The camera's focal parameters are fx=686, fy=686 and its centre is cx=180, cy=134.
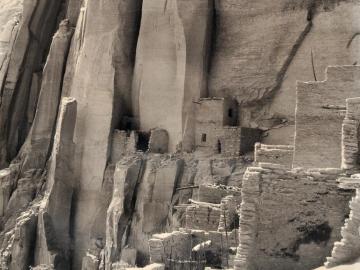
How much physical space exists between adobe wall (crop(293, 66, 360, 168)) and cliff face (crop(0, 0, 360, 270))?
3151 millimetres

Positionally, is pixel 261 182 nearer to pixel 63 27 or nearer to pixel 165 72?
pixel 165 72

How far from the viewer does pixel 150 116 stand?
67.3ft

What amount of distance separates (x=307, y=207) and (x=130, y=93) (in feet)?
41.5

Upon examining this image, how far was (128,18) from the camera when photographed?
70.2 feet

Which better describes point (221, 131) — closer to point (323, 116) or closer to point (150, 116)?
point (150, 116)

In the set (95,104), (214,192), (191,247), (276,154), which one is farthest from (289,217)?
(95,104)

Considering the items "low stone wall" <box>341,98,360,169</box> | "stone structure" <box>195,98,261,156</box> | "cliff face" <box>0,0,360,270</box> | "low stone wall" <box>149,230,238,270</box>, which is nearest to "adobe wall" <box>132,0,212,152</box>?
"cliff face" <box>0,0,360,270</box>

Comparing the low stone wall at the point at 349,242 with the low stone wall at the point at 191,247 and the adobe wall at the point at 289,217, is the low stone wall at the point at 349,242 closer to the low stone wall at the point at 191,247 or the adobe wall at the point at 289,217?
the adobe wall at the point at 289,217

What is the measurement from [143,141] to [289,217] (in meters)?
11.7

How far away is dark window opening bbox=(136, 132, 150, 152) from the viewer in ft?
67.2

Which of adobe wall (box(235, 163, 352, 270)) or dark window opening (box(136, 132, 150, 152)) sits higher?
dark window opening (box(136, 132, 150, 152))

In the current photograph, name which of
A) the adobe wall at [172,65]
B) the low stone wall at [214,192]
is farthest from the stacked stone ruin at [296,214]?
the adobe wall at [172,65]

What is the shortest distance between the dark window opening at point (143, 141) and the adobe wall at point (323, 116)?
8.43m

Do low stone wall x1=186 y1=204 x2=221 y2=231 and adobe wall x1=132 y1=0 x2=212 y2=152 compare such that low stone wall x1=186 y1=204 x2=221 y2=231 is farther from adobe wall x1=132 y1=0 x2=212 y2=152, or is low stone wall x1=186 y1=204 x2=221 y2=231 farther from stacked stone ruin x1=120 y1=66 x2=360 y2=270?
adobe wall x1=132 y1=0 x2=212 y2=152
